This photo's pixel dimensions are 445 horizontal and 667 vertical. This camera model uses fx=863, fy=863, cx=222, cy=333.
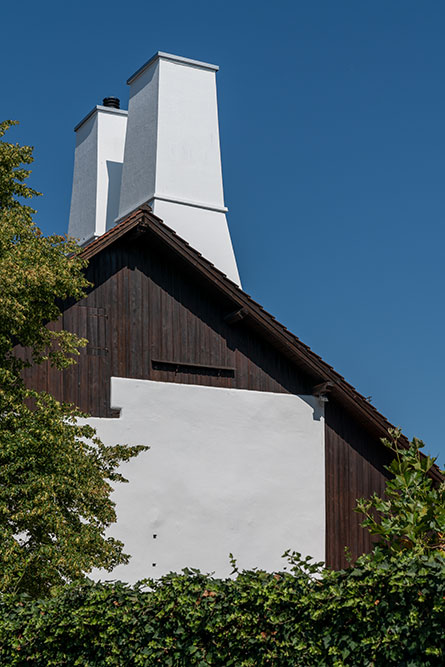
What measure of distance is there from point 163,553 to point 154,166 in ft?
40.4

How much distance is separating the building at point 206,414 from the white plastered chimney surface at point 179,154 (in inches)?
254

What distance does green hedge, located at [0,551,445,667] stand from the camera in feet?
23.5

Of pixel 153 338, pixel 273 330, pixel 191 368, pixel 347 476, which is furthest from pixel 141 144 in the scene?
pixel 347 476

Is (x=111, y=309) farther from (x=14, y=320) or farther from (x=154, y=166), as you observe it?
(x=154, y=166)

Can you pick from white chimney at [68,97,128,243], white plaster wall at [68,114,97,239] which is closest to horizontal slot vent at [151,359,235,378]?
white chimney at [68,97,128,243]

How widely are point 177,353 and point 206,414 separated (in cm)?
135

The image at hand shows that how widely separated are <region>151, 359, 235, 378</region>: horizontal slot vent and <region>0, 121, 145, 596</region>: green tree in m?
4.31

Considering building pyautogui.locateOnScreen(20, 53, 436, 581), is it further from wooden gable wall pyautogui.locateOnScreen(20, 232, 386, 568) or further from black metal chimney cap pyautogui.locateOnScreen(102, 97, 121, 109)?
black metal chimney cap pyautogui.locateOnScreen(102, 97, 121, 109)

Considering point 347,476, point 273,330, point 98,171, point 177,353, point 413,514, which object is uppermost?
point 98,171

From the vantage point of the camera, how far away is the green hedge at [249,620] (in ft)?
23.5

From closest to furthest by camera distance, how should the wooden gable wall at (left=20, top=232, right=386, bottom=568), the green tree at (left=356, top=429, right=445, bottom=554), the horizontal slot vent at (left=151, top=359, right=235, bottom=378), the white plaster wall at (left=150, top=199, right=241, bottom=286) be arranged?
the green tree at (left=356, top=429, right=445, bottom=554)
the wooden gable wall at (left=20, top=232, right=386, bottom=568)
the horizontal slot vent at (left=151, top=359, right=235, bottom=378)
the white plaster wall at (left=150, top=199, right=241, bottom=286)

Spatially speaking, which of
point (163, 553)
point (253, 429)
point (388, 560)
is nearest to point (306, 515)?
point (253, 429)

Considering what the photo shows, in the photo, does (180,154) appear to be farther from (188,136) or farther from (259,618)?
(259,618)

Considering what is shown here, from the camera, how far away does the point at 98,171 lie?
28.6m
